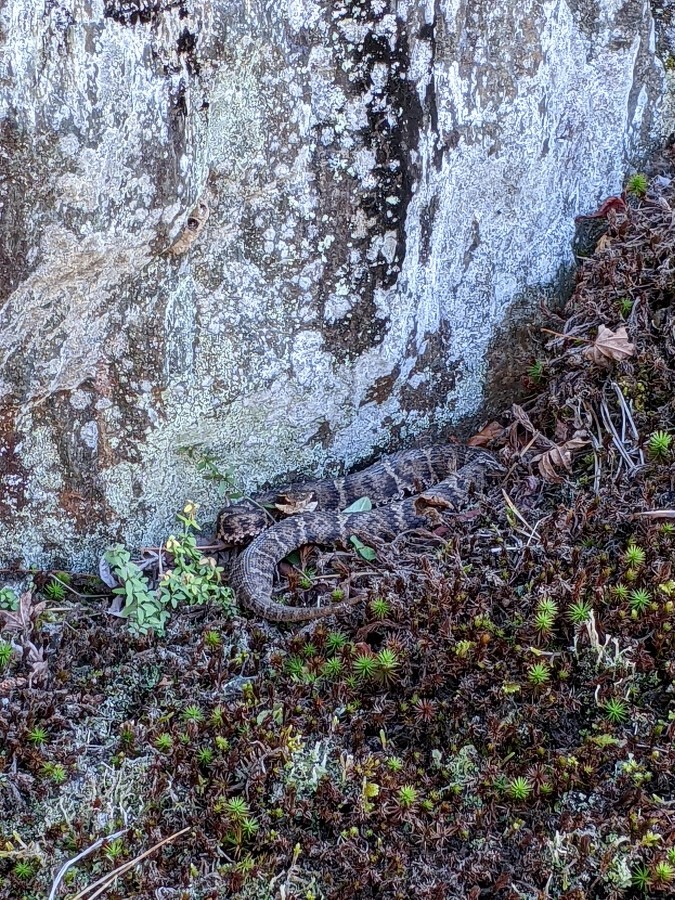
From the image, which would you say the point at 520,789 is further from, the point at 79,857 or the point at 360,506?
the point at 360,506

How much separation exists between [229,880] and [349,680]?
92 centimetres

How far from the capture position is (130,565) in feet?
14.6

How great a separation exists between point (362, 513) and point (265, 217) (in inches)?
63.2

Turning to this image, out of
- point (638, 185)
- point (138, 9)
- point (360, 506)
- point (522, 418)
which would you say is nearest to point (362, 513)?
point (360, 506)

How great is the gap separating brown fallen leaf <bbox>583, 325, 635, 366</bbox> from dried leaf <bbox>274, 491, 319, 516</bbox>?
5.32ft

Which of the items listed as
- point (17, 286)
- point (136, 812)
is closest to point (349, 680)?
point (136, 812)

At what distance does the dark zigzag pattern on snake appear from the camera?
14.9 ft

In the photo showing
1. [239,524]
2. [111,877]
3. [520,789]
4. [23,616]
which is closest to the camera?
[111,877]

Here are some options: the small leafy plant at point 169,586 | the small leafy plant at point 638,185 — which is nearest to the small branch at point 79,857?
the small leafy plant at point 169,586

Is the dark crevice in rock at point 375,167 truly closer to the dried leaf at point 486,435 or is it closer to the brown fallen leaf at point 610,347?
the dried leaf at point 486,435

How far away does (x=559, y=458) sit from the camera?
4582 mm

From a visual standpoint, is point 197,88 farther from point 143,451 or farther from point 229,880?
point 229,880

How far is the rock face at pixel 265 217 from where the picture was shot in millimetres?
4043

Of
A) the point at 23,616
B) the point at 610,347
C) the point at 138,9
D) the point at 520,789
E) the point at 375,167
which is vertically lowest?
the point at 520,789
